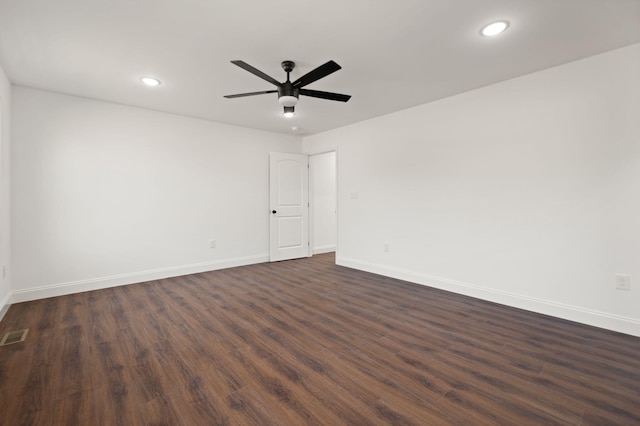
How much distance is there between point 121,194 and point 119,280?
1.24 metres

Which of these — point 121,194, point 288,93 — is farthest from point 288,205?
point 288,93

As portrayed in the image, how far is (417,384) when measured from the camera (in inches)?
74.1

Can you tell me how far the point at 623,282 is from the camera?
2.63 m

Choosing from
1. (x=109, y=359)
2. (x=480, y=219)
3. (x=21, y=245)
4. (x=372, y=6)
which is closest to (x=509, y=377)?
(x=480, y=219)

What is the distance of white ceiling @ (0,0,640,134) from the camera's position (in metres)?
2.05

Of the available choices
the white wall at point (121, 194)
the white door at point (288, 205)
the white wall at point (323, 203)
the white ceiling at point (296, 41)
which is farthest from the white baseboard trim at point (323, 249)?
the white ceiling at point (296, 41)

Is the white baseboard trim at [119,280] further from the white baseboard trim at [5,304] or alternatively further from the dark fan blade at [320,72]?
the dark fan blade at [320,72]

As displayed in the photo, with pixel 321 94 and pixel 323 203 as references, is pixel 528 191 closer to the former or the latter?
pixel 321 94

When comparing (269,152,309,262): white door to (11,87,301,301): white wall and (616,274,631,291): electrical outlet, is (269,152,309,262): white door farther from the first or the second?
(616,274,631,291): electrical outlet

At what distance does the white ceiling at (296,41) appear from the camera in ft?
6.72

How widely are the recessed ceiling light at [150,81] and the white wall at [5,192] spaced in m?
1.35

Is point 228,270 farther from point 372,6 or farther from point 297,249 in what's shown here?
point 372,6

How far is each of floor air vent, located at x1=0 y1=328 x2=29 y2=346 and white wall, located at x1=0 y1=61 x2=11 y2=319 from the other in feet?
2.06

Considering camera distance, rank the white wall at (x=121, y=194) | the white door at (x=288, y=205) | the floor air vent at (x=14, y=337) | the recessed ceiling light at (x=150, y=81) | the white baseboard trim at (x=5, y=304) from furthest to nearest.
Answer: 1. the white door at (x=288, y=205)
2. the white wall at (x=121, y=194)
3. the recessed ceiling light at (x=150, y=81)
4. the white baseboard trim at (x=5, y=304)
5. the floor air vent at (x=14, y=337)
